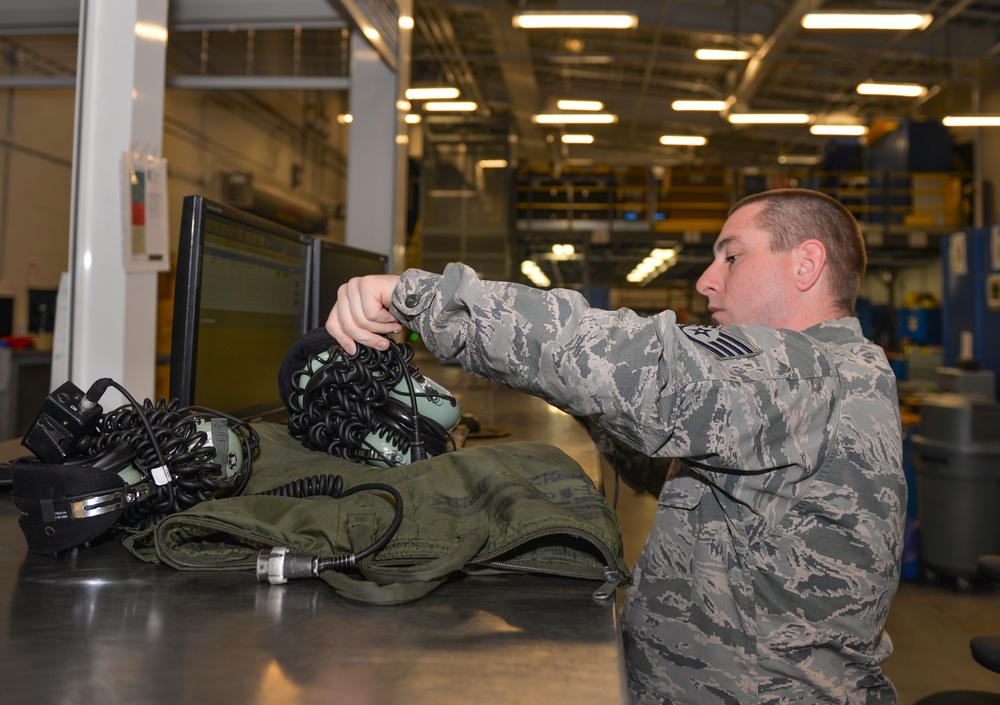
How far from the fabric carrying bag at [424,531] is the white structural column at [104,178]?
877 millimetres

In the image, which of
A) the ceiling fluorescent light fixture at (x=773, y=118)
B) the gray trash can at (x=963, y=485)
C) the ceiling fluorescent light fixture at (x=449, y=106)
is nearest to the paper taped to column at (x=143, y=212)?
the gray trash can at (x=963, y=485)

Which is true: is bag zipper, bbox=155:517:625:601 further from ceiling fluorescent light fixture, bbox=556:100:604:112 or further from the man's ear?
ceiling fluorescent light fixture, bbox=556:100:604:112

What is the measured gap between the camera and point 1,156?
20.3 feet

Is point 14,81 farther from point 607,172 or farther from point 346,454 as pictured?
point 607,172

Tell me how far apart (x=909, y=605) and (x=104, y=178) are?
4005 millimetres

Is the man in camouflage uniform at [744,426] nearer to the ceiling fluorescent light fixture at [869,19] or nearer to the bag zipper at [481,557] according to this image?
the bag zipper at [481,557]

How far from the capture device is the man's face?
4.11 feet

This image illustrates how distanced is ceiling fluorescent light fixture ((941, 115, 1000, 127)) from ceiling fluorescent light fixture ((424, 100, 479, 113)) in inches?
233

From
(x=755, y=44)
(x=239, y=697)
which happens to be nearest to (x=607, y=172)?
(x=755, y=44)

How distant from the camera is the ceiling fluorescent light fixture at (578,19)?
6.98m

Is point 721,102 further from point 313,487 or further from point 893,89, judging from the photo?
point 313,487

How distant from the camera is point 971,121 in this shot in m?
9.69

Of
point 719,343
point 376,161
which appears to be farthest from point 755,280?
point 376,161

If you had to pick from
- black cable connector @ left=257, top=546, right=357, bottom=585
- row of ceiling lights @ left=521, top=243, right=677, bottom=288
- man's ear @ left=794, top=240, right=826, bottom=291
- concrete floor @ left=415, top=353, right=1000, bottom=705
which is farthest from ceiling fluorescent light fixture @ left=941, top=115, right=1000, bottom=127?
black cable connector @ left=257, top=546, right=357, bottom=585
